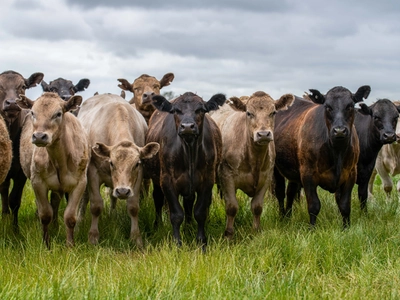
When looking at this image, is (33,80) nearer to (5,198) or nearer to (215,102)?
(5,198)

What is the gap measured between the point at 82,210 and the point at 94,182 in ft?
3.49

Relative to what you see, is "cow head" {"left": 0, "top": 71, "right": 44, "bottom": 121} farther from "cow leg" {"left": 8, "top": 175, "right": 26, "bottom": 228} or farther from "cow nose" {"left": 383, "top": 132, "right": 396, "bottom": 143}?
"cow nose" {"left": 383, "top": 132, "right": 396, "bottom": 143}

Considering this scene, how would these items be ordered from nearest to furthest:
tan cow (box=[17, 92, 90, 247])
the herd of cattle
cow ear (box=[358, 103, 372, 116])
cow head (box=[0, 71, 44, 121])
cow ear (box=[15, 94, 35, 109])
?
tan cow (box=[17, 92, 90, 247]), the herd of cattle, cow ear (box=[15, 94, 35, 109]), cow head (box=[0, 71, 44, 121]), cow ear (box=[358, 103, 372, 116])

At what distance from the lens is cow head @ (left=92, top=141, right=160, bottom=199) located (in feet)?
26.2

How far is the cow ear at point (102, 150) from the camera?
27.2 feet

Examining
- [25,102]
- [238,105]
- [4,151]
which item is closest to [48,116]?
[4,151]

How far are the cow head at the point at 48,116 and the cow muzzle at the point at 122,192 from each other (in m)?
1.00

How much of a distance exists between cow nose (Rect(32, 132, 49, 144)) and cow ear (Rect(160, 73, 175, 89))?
543 cm

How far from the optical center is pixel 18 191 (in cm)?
978

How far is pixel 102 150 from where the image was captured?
8.35 meters

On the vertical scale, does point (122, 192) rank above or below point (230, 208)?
above

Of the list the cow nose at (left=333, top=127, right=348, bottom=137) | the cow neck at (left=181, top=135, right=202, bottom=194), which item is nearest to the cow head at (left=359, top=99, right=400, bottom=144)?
the cow nose at (left=333, top=127, right=348, bottom=137)

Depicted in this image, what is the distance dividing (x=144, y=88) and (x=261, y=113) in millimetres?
3984

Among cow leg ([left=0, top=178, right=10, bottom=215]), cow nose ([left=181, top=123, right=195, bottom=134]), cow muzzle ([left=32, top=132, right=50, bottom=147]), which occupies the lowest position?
cow leg ([left=0, top=178, right=10, bottom=215])
